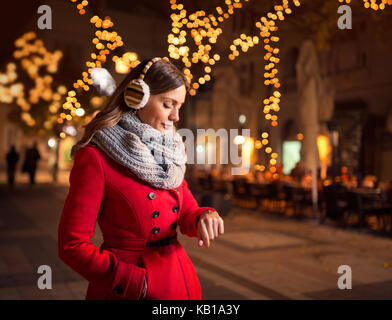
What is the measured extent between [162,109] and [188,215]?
58 cm

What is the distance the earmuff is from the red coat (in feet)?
0.91

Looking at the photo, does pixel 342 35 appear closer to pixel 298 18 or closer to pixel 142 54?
pixel 298 18

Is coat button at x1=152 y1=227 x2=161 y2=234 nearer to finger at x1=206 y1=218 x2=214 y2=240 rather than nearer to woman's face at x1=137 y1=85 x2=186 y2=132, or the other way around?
finger at x1=206 y1=218 x2=214 y2=240

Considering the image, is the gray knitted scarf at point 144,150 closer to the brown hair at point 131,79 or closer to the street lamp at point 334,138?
the brown hair at point 131,79

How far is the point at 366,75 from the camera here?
19.5 metres

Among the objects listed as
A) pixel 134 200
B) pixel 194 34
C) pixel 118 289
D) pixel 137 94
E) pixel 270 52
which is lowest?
pixel 118 289

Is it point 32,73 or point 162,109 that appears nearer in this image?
point 162,109

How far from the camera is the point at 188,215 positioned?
7.31ft

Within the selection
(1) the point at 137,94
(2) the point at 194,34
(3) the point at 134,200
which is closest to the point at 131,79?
(1) the point at 137,94

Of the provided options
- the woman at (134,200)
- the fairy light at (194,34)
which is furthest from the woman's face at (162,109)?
the fairy light at (194,34)

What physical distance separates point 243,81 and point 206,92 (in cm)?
590

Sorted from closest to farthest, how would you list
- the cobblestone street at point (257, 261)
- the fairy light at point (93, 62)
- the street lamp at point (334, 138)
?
the fairy light at point (93, 62) < the cobblestone street at point (257, 261) < the street lamp at point (334, 138)

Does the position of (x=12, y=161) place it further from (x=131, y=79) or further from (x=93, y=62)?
(x=131, y=79)

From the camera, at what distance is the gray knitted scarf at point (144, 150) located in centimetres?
195
